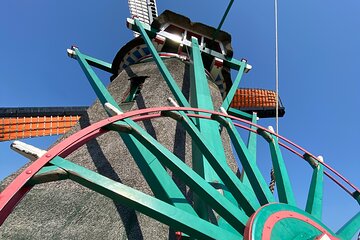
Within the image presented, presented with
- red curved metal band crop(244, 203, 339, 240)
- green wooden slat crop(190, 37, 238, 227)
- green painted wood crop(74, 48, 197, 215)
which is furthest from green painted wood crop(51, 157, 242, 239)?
green wooden slat crop(190, 37, 238, 227)

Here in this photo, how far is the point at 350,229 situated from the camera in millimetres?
3689

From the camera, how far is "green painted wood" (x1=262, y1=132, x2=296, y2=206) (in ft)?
12.1

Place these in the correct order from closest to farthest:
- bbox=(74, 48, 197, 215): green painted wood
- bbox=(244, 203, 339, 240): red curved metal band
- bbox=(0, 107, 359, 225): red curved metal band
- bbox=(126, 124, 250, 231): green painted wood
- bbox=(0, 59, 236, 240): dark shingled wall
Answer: bbox=(0, 107, 359, 225): red curved metal band, bbox=(244, 203, 339, 240): red curved metal band, bbox=(126, 124, 250, 231): green painted wood, bbox=(74, 48, 197, 215): green painted wood, bbox=(0, 59, 236, 240): dark shingled wall

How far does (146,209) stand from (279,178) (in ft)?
6.97

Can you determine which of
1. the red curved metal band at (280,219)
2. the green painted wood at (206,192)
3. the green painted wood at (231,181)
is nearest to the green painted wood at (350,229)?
the red curved metal band at (280,219)

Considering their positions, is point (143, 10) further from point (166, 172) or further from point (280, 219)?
point (280, 219)

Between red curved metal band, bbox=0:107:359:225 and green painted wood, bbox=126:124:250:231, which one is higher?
red curved metal band, bbox=0:107:359:225

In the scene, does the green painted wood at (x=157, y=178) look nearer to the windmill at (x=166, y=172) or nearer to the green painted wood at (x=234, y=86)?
the windmill at (x=166, y=172)

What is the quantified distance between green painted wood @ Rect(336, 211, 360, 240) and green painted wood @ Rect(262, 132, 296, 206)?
55cm

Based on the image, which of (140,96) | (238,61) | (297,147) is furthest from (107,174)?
(238,61)

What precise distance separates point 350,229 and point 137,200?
251cm

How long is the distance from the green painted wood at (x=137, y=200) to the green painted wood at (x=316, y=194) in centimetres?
177

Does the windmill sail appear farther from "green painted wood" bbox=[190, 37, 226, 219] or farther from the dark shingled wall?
the dark shingled wall

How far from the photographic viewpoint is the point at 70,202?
468 cm
